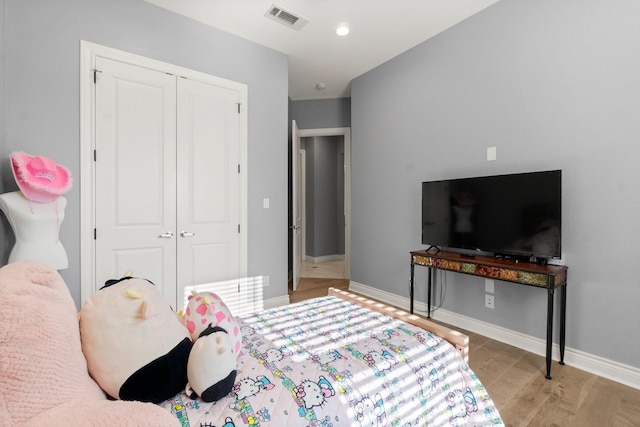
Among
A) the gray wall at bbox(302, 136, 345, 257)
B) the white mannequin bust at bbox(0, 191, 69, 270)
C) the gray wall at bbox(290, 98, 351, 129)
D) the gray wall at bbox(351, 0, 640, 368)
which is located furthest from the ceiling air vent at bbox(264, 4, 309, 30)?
the gray wall at bbox(302, 136, 345, 257)

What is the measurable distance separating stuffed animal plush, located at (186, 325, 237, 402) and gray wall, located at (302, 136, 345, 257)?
213 inches

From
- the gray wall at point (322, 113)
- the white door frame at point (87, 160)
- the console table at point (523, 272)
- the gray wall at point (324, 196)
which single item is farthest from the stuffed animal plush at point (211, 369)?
the gray wall at point (324, 196)

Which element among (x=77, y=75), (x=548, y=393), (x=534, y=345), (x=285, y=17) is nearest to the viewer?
(x=548, y=393)

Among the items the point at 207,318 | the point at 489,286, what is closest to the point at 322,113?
the point at 489,286

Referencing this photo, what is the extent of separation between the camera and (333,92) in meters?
4.66

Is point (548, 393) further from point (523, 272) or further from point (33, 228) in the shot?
point (33, 228)

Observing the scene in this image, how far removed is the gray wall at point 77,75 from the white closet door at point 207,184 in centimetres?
19

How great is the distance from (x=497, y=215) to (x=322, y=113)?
3.22m

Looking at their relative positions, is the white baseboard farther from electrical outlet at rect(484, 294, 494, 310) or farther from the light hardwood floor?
electrical outlet at rect(484, 294, 494, 310)

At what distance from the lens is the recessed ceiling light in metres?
3.02

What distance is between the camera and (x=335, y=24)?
2.99 m

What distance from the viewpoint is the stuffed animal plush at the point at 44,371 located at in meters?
0.72

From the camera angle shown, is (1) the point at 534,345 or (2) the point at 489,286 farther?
(2) the point at 489,286

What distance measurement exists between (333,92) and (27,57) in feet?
11.4
